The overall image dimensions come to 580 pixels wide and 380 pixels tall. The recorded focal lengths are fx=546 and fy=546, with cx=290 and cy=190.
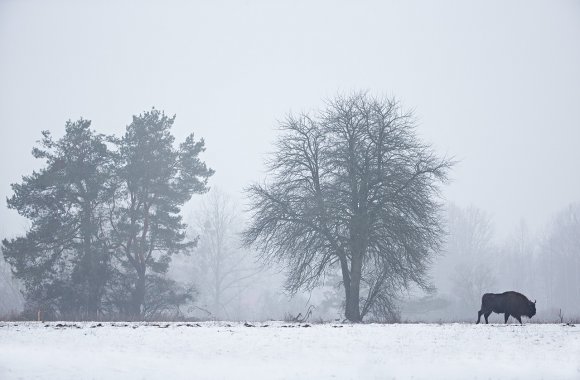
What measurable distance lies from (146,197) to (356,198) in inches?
669

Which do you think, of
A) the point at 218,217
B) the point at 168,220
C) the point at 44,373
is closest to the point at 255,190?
the point at 168,220

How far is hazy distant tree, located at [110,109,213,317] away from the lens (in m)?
36.3

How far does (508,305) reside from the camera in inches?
835

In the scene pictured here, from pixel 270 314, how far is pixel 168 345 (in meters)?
54.9

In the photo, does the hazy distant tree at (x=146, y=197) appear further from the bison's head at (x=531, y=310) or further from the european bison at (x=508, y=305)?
the bison's head at (x=531, y=310)

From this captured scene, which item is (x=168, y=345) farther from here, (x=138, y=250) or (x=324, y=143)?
(x=138, y=250)

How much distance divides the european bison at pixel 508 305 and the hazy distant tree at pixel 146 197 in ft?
73.2

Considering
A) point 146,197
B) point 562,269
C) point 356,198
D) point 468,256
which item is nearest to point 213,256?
point 146,197

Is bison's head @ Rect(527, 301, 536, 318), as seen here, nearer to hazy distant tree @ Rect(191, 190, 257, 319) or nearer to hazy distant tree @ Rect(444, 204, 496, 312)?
hazy distant tree @ Rect(191, 190, 257, 319)

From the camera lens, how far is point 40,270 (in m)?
34.2

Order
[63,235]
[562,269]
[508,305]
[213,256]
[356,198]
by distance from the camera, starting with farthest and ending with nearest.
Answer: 1. [562,269]
2. [213,256]
3. [63,235]
4. [356,198]
5. [508,305]

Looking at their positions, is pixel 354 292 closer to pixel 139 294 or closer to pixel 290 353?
pixel 290 353

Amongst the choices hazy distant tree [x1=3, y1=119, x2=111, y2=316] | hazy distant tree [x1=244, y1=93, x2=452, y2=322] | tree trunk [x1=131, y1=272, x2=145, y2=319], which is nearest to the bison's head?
hazy distant tree [x1=244, y1=93, x2=452, y2=322]

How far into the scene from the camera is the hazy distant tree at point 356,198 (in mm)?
25156
